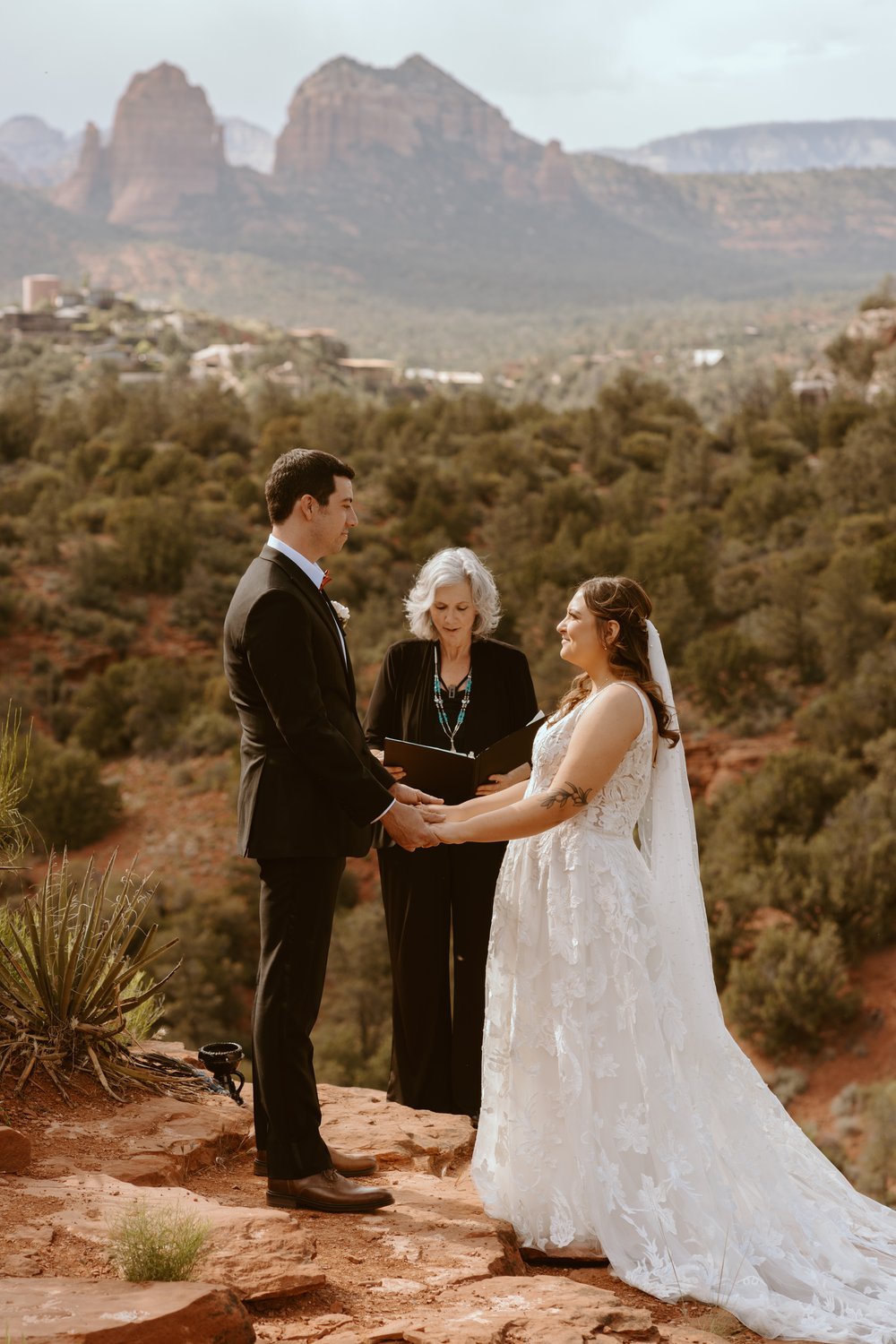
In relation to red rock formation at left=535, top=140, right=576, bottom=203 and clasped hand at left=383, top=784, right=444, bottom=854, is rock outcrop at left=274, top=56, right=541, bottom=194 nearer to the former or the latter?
red rock formation at left=535, top=140, right=576, bottom=203

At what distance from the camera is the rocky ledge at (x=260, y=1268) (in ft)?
7.95

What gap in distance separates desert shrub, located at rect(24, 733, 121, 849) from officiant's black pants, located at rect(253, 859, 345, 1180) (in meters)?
13.6

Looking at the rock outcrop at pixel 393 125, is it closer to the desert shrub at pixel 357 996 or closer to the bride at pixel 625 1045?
the desert shrub at pixel 357 996

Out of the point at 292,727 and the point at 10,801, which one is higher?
the point at 292,727

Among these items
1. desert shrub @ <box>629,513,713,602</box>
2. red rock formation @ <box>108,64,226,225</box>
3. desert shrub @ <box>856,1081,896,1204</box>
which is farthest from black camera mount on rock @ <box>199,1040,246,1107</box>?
red rock formation @ <box>108,64,226,225</box>

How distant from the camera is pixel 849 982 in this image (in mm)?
13852

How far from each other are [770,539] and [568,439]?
7988 mm

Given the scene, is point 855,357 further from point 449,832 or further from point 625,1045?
point 625,1045

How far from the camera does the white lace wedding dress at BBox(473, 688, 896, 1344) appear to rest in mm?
3143

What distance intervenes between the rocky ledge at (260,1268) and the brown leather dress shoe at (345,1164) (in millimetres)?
51

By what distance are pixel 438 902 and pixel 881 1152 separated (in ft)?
25.2

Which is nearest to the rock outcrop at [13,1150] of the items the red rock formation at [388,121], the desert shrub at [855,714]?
the desert shrub at [855,714]

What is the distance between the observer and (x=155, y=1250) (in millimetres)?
2580

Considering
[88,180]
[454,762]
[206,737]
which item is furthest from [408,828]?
[88,180]
